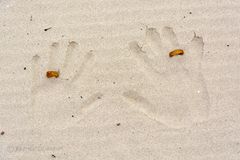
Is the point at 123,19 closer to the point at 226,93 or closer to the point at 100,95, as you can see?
the point at 100,95

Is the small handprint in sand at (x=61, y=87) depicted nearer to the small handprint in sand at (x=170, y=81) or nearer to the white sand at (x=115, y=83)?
the white sand at (x=115, y=83)

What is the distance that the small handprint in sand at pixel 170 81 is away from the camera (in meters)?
1.29

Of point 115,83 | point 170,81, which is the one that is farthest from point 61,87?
point 170,81

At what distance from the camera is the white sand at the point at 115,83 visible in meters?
1.28

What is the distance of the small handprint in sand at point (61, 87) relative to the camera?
1312 millimetres

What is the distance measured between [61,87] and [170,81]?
13.5 inches

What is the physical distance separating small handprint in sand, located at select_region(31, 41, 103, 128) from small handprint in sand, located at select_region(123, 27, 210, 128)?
14 cm

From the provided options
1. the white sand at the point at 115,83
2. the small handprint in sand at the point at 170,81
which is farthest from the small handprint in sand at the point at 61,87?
the small handprint in sand at the point at 170,81

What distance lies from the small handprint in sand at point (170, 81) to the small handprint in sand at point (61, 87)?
5.7 inches

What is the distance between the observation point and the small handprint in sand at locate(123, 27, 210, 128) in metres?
1.29

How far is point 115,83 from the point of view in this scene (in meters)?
1.33

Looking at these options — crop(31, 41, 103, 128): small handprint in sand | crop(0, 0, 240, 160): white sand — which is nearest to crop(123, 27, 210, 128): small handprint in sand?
crop(0, 0, 240, 160): white sand

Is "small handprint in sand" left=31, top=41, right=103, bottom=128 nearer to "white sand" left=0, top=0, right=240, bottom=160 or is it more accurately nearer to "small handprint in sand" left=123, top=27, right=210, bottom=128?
"white sand" left=0, top=0, right=240, bottom=160

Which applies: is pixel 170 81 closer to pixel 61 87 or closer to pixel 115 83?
pixel 115 83
